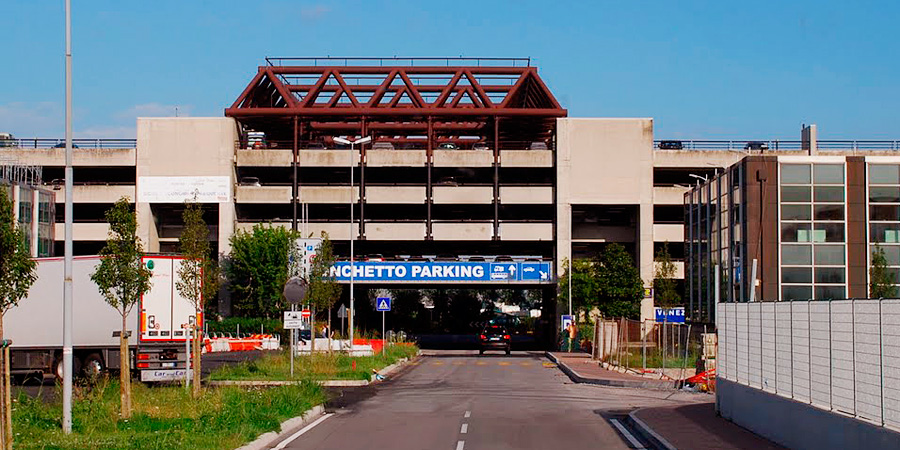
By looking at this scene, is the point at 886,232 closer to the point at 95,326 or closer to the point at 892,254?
the point at 892,254

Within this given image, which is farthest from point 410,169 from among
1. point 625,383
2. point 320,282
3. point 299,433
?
point 299,433

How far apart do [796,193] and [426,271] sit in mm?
32177

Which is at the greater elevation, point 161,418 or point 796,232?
point 796,232

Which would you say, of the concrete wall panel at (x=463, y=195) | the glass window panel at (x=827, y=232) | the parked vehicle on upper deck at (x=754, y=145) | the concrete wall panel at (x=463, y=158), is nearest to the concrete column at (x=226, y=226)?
the concrete wall panel at (x=463, y=195)

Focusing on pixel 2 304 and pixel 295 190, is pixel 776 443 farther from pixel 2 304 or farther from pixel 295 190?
pixel 295 190

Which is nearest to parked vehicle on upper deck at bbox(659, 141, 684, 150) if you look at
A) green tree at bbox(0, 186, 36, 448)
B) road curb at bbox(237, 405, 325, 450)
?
road curb at bbox(237, 405, 325, 450)

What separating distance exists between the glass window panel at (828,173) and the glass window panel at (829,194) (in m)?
0.29

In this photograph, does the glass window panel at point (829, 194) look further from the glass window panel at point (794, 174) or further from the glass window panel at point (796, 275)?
the glass window panel at point (796, 275)

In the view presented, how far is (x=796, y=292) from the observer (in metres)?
50.5

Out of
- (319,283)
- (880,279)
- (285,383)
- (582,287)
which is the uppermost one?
(880,279)

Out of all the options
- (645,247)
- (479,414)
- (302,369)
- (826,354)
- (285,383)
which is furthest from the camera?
(645,247)

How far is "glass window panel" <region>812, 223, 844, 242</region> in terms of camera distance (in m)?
50.3

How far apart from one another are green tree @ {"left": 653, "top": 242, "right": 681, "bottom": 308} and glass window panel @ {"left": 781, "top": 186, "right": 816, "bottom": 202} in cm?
1665

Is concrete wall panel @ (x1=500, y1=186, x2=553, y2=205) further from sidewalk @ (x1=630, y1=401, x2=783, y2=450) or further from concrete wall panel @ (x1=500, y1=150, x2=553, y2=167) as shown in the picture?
sidewalk @ (x1=630, y1=401, x2=783, y2=450)
